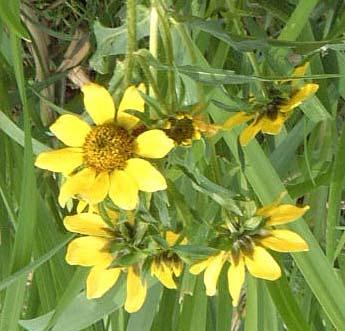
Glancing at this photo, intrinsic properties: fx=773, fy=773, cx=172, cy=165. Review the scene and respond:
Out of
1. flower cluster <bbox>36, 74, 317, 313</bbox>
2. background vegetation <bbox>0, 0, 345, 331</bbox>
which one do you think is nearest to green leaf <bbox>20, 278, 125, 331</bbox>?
background vegetation <bbox>0, 0, 345, 331</bbox>

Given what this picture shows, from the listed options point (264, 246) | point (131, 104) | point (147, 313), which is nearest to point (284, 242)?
point (264, 246)

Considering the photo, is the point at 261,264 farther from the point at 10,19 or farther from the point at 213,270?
the point at 10,19

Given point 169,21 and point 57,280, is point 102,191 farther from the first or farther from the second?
point 57,280

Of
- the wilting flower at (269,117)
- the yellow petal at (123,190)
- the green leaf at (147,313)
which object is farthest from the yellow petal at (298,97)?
the green leaf at (147,313)

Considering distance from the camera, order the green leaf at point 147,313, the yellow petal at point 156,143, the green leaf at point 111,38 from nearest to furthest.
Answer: the yellow petal at point 156,143
the green leaf at point 111,38
the green leaf at point 147,313

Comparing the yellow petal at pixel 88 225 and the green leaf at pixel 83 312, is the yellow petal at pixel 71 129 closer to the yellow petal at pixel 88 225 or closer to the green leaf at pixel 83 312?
the yellow petal at pixel 88 225
